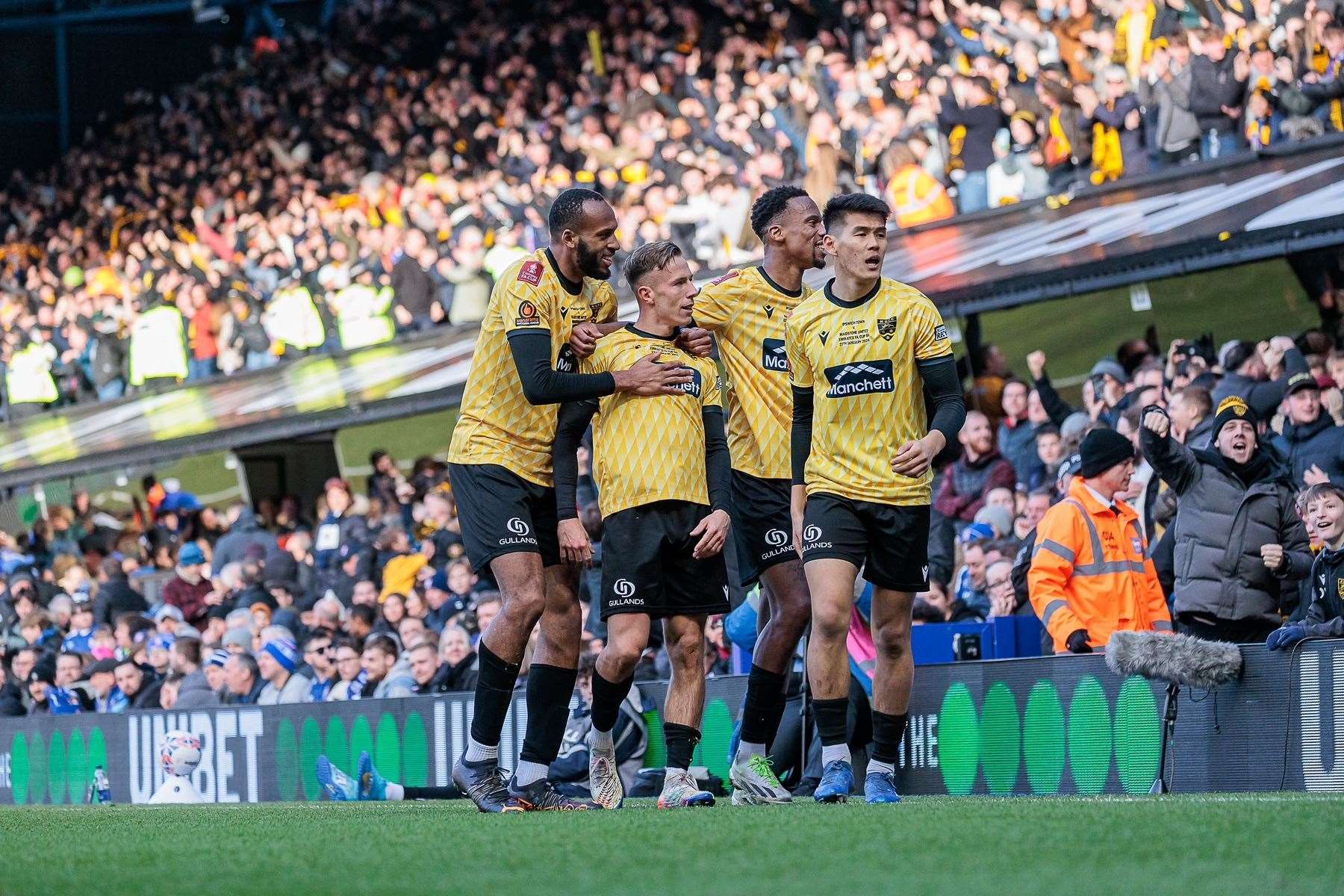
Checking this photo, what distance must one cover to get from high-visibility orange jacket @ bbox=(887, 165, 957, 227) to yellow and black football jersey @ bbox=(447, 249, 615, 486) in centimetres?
846

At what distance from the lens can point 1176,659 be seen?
23.9 feet

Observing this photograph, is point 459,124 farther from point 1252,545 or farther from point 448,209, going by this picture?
point 1252,545

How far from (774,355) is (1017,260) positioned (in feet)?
19.1

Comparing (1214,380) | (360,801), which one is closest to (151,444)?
(360,801)

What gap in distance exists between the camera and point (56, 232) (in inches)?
1178

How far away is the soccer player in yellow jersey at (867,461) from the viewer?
22.0ft

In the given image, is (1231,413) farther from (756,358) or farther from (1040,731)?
(756,358)

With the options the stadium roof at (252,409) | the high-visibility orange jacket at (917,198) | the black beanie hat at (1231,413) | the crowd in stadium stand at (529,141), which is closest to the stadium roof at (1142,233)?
the crowd in stadium stand at (529,141)

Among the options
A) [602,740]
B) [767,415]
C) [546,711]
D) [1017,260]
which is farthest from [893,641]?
[1017,260]

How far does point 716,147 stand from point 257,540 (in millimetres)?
5571

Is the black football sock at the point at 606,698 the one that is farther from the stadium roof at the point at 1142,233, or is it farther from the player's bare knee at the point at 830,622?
the stadium roof at the point at 1142,233

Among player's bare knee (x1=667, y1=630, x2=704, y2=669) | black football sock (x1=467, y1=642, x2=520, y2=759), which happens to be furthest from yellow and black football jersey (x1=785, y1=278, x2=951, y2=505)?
black football sock (x1=467, y1=642, x2=520, y2=759)

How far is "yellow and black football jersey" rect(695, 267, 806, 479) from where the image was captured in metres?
7.38

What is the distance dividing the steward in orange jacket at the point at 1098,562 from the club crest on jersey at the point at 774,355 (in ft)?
5.60
